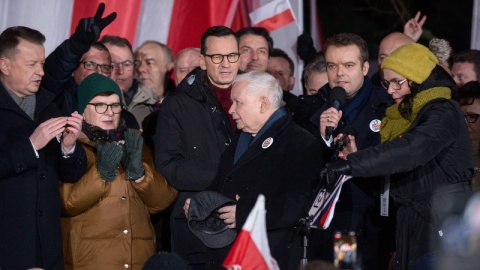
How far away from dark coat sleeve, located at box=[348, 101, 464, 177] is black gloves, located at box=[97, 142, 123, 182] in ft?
5.92

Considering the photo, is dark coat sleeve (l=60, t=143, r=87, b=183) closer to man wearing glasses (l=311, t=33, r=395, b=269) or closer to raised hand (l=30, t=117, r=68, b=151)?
raised hand (l=30, t=117, r=68, b=151)

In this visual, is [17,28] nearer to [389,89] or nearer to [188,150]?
[188,150]

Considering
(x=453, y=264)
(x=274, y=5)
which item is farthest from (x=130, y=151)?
(x=274, y=5)

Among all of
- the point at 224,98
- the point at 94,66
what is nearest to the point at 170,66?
the point at 94,66

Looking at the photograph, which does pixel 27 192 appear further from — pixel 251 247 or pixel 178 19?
pixel 178 19

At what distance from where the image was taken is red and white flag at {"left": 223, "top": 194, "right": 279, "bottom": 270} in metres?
6.04

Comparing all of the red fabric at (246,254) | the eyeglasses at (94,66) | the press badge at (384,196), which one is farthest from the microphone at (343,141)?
the eyeglasses at (94,66)

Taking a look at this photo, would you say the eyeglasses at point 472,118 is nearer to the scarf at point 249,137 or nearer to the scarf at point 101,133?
the scarf at point 249,137

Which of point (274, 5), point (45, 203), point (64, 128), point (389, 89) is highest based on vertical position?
point (274, 5)

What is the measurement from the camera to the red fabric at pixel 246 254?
6035 millimetres

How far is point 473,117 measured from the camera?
29.4ft

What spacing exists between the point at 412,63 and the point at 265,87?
0.99 metres

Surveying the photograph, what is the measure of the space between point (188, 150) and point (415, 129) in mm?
1969

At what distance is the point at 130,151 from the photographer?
8070 millimetres
